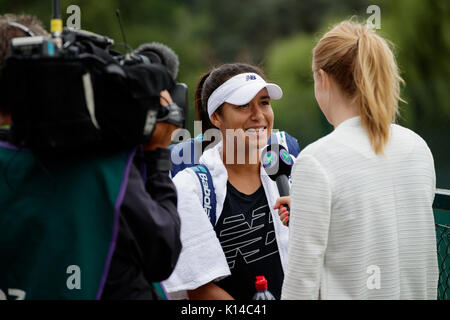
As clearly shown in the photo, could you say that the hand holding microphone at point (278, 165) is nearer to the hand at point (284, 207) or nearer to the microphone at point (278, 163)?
the microphone at point (278, 163)

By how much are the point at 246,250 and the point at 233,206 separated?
0.69ft

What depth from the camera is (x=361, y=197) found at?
2.08 meters

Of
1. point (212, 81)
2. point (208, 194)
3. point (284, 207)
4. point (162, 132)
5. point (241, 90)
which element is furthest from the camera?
point (212, 81)

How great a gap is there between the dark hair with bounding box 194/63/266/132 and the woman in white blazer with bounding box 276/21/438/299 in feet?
3.00

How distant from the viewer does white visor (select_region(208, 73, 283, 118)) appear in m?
2.96

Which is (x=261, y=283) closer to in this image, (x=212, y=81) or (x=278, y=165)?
(x=278, y=165)

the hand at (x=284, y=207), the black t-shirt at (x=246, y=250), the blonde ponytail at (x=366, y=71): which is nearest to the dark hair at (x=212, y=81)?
the black t-shirt at (x=246, y=250)

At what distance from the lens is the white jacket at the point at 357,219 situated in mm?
2074

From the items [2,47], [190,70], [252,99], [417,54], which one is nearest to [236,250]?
[252,99]

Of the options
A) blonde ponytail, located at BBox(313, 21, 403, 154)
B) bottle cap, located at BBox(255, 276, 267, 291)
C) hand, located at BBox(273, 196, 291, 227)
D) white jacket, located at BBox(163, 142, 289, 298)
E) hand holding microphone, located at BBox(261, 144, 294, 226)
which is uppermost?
blonde ponytail, located at BBox(313, 21, 403, 154)

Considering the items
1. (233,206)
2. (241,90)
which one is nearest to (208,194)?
(233,206)

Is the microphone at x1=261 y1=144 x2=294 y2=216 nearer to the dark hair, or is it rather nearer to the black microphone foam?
the black microphone foam

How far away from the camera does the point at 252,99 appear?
302 centimetres

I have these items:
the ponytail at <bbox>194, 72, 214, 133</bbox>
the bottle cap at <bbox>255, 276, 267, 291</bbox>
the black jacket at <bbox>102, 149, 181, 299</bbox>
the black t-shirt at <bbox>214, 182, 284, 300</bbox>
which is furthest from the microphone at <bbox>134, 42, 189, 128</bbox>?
the ponytail at <bbox>194, 72, 214, 133</bbox>
